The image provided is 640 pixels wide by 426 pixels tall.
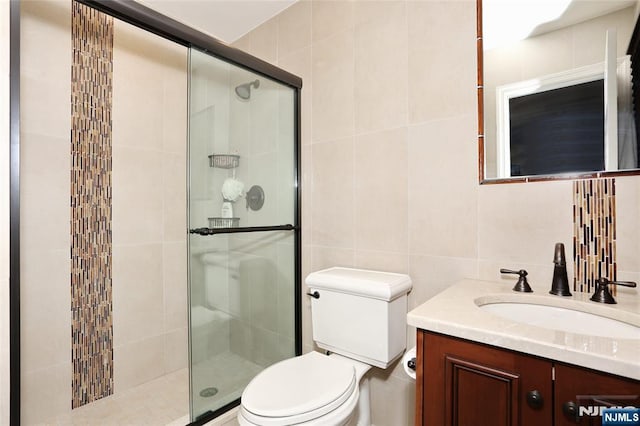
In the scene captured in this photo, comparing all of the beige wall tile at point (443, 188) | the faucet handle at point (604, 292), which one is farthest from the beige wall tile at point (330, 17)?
the faucet handle at point (604, 292)

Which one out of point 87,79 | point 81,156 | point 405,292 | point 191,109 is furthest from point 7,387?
point 405,292

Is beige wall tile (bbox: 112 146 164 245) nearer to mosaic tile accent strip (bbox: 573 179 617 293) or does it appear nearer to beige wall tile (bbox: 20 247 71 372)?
beige wall tile (bbox: 20 247 71 372)

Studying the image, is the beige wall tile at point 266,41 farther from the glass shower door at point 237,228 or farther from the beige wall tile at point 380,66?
the beige wall tile at point 380,66

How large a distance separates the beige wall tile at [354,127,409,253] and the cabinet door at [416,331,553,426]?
691mm

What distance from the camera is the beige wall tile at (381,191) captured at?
4.99 ft

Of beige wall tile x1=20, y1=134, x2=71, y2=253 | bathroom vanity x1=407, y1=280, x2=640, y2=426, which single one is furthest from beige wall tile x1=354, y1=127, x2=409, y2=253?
beige wall tile x1=20, y1=134, x2=71, y2=253

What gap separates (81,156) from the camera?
5.73ft

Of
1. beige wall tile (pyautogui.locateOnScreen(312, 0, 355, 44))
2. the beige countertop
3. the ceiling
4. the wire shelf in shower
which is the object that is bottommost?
the beige countertop

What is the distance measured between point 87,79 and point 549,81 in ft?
7.24

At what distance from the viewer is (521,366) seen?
0.75 meters

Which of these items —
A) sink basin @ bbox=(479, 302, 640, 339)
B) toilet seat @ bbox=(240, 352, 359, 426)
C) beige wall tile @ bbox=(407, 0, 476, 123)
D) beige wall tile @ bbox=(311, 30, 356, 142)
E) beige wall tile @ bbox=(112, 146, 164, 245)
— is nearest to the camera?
sink basin @ bbox=(479, 302, 640, 339)

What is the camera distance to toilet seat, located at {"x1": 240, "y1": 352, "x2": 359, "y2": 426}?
106 centimetres

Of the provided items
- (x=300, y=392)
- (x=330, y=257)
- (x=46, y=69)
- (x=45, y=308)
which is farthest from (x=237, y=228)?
(x=46, y=69)

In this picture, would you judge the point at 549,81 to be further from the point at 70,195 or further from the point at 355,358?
the point at 70,195
